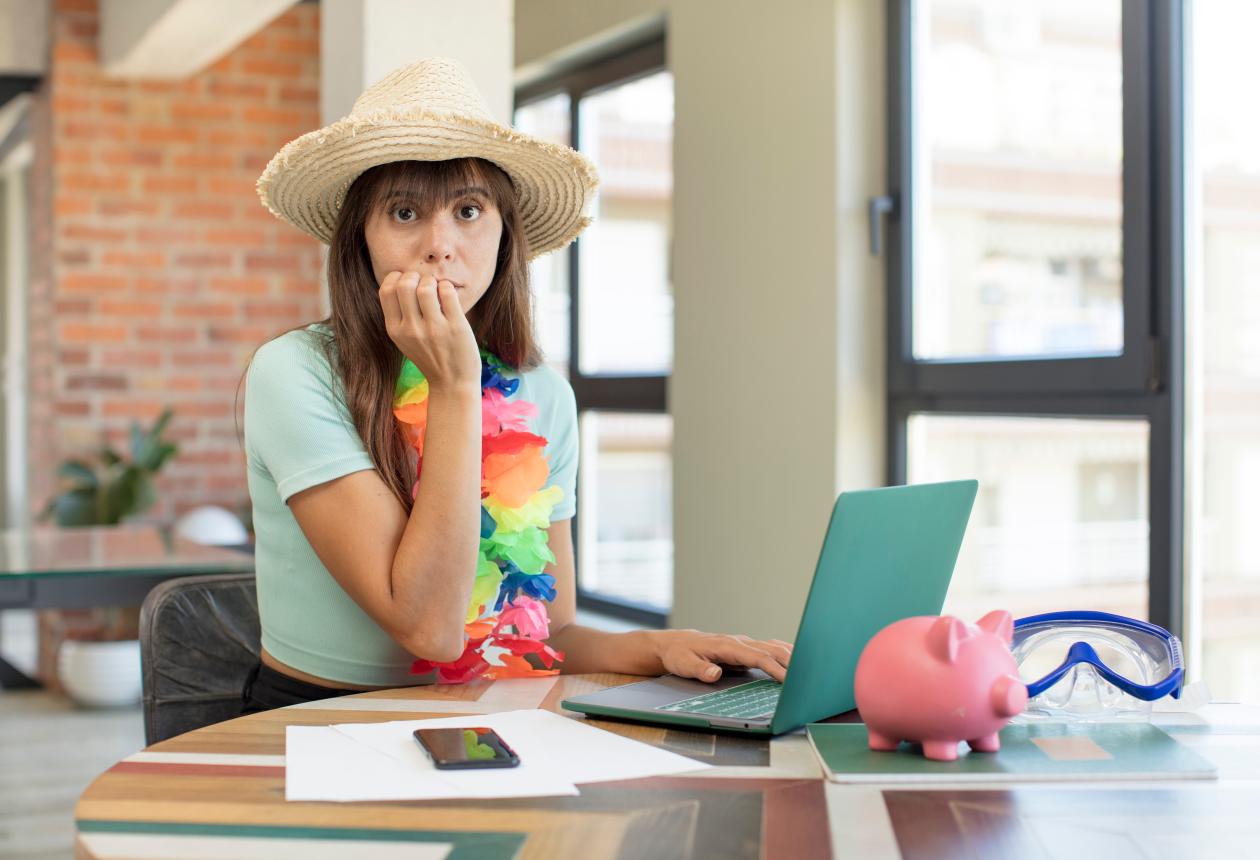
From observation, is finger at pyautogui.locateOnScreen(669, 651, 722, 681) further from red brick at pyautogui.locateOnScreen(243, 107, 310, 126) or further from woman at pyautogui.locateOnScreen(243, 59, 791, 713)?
red brick at pyautogui.locateOnScreen(243, 107, 310, 126)

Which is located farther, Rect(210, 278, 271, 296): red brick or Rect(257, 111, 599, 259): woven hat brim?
Rect(210, 278, 271, 296): red brick

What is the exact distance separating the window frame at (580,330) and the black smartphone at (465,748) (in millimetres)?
2976

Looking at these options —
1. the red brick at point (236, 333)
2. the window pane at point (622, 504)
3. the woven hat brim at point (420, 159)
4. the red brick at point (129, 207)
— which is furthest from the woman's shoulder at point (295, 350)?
the red brick at point (129, 207)

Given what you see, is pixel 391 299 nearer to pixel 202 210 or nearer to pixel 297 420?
pixel 297 420

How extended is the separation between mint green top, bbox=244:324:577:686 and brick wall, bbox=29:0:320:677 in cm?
365

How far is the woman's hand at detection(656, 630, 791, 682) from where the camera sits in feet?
4.58

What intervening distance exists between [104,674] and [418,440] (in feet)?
11.8

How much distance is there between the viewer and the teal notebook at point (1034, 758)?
1.04 metres

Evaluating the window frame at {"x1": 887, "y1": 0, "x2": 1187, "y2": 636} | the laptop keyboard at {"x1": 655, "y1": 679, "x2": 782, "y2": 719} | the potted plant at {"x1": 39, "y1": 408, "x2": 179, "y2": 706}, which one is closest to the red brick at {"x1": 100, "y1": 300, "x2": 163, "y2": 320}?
the potted plant at {"x1": 39, "y1": 408, "x2": 179, "y2": 706}

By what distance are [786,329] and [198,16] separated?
2056mm

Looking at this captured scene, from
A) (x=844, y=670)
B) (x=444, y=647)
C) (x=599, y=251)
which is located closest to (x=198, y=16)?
(x=599, y=251)

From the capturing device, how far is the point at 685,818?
0.94 metres

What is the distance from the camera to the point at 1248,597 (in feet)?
8.64

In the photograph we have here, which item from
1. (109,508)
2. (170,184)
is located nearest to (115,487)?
Result: (109,508)
